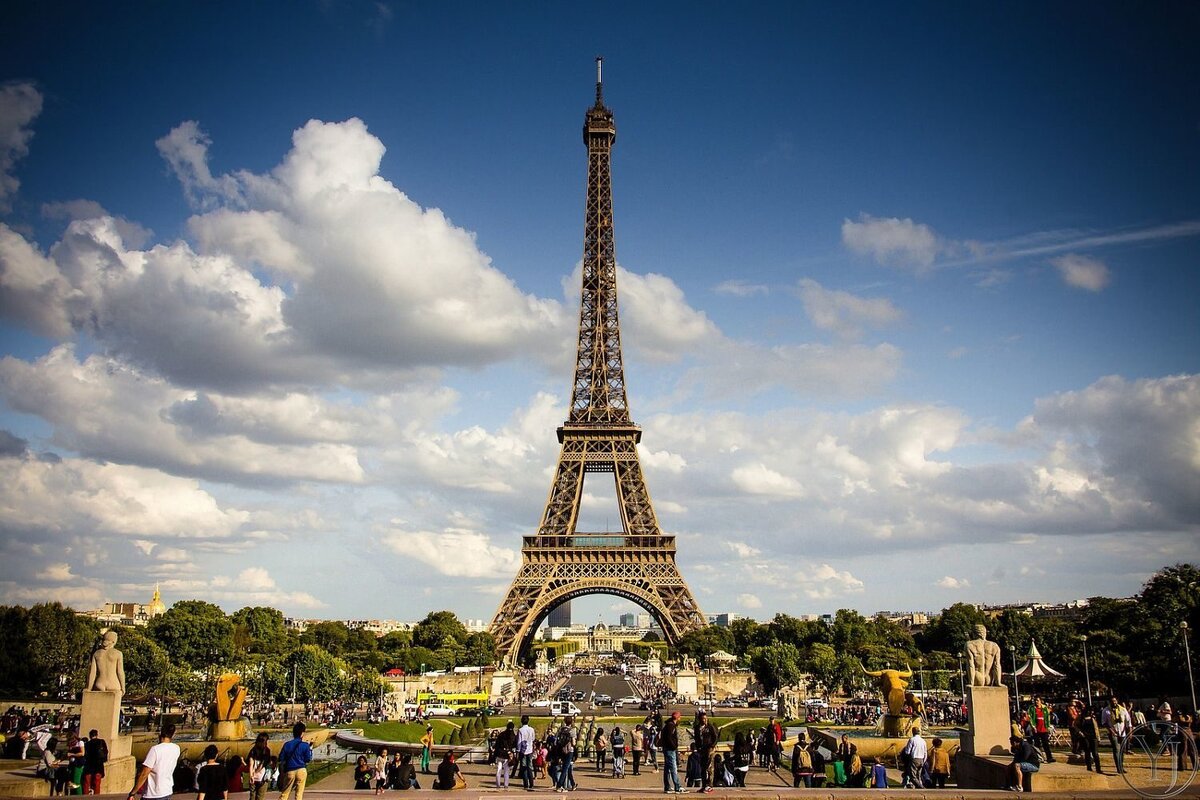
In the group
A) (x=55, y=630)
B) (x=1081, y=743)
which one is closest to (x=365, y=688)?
(x=55, y=630)

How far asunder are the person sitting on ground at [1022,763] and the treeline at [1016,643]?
135 ft

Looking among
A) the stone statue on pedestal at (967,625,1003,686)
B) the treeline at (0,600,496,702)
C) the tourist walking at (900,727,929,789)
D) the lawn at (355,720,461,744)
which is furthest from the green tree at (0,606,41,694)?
the stone statue on pedestal at (967,625,1003,686)

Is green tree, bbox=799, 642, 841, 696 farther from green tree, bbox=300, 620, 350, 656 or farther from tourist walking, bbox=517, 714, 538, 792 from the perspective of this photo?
green tree, bbox=300, 620, 350, 656

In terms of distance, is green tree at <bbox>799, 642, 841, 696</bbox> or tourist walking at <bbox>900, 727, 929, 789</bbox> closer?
tourist walking at <bbox>900, 727, 929, 789</bbox>

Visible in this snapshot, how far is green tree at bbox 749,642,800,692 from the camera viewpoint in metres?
75.1

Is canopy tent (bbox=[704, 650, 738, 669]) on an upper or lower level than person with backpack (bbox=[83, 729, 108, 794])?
lower

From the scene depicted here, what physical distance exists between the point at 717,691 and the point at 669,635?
7110 mm

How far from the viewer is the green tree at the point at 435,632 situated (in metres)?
130

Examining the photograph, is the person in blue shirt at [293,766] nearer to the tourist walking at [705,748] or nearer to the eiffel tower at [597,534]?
the tourist walking at [705,748]

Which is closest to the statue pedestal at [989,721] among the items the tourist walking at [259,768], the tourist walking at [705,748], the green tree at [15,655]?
the tourist walking at [705,748]

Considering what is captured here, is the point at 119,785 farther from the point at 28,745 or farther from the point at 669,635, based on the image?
the point at 669,635

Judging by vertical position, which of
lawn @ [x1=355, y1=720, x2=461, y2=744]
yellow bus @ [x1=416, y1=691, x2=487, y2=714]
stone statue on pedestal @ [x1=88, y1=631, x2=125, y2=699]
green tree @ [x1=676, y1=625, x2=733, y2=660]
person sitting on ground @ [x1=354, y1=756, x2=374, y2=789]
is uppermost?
stone statue on pedestal @ [x1=88, y1=631, x2=125, y2=699]

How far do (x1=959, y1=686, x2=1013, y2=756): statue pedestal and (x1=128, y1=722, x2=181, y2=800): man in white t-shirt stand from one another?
16452 millimetres

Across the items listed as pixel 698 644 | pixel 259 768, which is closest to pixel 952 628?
pixel 698 644
